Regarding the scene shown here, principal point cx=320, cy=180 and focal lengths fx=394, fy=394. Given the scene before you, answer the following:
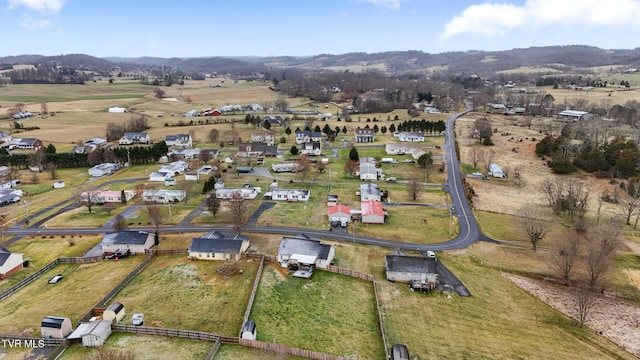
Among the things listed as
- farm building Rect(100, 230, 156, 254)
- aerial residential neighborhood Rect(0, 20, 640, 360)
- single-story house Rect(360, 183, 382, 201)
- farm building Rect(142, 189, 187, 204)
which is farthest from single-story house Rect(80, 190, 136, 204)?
single-story house Rect(360, 183, 382, 201)

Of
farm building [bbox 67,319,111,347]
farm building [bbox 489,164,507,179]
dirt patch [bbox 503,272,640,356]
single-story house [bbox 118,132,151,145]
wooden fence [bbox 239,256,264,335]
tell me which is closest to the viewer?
farm building [bbox 67,319,111,347]

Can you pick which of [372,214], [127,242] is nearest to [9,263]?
[127,242]

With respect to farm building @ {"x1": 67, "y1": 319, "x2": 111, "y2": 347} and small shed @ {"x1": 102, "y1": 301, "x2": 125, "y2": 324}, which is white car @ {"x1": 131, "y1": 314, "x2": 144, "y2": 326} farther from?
farm building @ {"x1": 67, "y1": 319, "x2": 111, "y2": 347}

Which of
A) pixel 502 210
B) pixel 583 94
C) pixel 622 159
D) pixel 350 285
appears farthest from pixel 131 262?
pixel 583 94

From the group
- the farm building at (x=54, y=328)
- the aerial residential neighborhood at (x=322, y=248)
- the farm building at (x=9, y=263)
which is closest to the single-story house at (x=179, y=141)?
the aerial residential neighborhood at (x=322, y=248)

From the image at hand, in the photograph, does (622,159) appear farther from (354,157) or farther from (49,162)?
(49,162)

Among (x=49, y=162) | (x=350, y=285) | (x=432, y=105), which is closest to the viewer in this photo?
(x=350, y=285)
